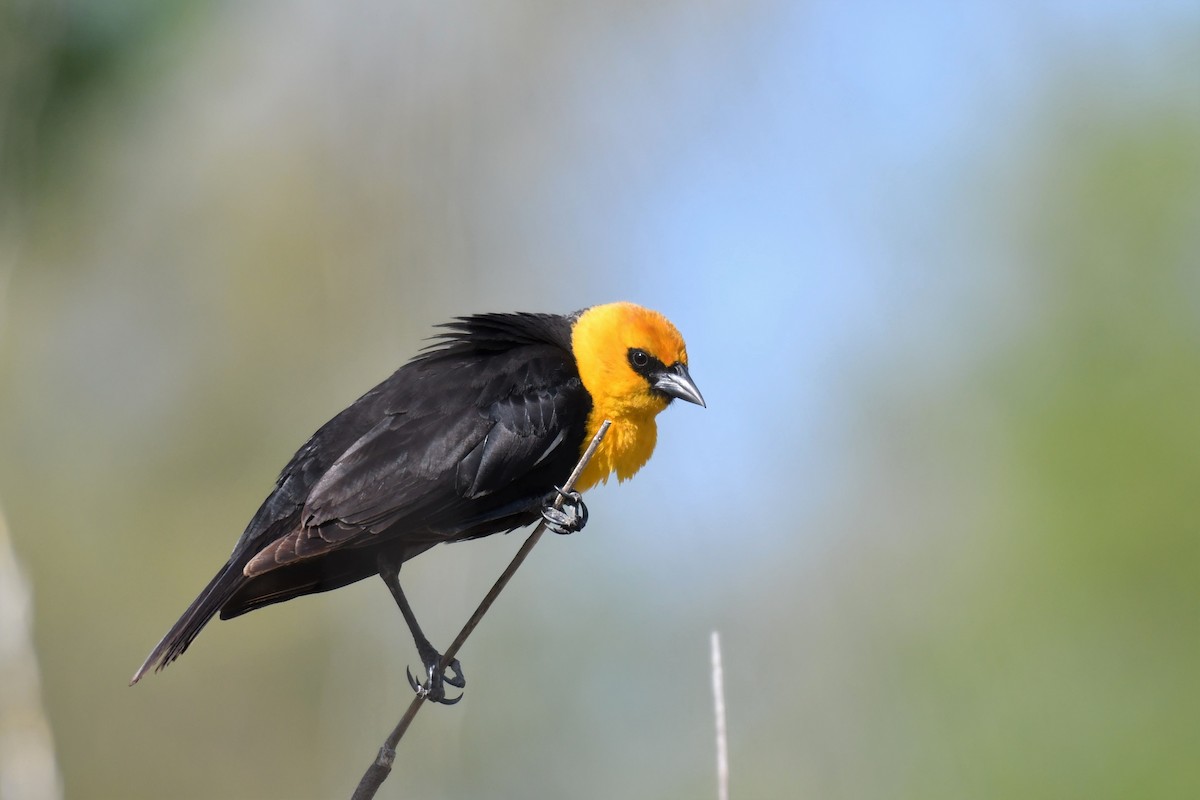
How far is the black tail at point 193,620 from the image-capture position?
11.3ft

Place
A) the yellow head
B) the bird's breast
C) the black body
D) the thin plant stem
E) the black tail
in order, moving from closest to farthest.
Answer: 1. the thin plant stem
2. the black tail
3. the black body
4. the bird's breast
5. the yellow head

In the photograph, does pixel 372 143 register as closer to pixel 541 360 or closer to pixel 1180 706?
pixel 541 360

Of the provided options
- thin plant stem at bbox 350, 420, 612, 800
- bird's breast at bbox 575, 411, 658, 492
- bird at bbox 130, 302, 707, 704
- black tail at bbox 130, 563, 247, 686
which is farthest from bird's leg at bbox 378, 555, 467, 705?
thin plant stem at bbox 350, 420, 612, 800

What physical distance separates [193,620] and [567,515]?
A: 1.21 metres

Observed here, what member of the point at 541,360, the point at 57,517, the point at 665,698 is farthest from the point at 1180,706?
the point at 57,517

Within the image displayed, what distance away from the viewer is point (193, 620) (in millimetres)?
3506

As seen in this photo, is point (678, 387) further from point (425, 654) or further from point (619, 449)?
point (425, 654)

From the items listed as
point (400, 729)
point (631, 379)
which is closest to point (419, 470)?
point (631, 379)

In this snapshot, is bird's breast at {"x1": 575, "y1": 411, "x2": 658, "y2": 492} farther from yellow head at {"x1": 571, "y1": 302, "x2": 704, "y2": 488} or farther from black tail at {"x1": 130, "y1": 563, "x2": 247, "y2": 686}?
black tail at {"x1": 130, "y1": 563, "x2": 247, "y2": 686}

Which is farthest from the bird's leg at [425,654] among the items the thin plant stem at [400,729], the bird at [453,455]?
the thin plant stem at [400,729]

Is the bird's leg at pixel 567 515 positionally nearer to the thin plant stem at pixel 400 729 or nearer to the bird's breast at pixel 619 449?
the bird's breast at pixel 619 449

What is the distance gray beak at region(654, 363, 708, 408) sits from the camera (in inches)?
175

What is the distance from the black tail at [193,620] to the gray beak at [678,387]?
1.66m

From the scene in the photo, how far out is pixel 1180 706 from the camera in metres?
9.99
